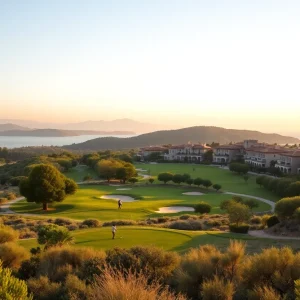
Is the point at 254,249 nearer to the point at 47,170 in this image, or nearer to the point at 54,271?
the point at 54,271

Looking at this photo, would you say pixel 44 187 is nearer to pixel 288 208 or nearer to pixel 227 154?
pixel 288 208

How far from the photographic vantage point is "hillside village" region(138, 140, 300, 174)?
8362 cm

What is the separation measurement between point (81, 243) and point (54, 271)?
7.89 metres

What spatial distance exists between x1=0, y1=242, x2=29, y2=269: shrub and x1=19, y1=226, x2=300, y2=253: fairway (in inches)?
182

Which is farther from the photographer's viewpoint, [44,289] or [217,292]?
[44,289]

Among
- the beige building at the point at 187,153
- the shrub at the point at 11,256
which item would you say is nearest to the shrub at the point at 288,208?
the shrub at the point at 11,256

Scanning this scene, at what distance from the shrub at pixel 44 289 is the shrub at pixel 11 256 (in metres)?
3.95

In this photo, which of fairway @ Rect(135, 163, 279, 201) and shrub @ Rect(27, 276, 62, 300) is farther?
fairway @ Rect(135, 163, 279, 201)

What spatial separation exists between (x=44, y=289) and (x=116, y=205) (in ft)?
119

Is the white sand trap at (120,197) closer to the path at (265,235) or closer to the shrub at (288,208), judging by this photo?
the shrub at (288,208)

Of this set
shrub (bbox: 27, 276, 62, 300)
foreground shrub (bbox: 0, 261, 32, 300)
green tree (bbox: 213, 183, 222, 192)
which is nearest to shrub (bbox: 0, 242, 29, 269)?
shrub (bbox: 27, 276, 62, 300)

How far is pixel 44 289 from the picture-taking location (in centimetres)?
1199

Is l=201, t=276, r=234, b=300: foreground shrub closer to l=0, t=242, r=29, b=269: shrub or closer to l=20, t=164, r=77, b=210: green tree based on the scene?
l=0, t=242, r=29, b=269: shrub

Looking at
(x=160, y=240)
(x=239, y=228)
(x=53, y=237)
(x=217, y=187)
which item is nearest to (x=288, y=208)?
(x=239, y=228)
